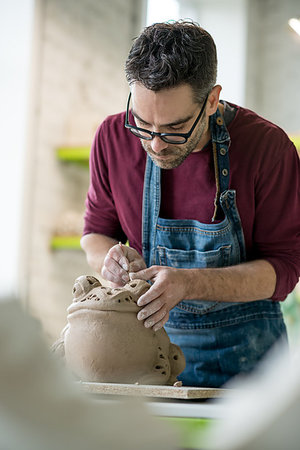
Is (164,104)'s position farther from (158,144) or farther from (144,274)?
(144,274)

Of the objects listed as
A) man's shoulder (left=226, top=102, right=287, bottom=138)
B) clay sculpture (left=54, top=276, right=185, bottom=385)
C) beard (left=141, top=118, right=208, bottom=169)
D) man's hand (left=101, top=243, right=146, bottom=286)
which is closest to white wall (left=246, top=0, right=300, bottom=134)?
man's shoulder (left=226, top=102, right=287, bottom=138)

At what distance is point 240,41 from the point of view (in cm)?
520

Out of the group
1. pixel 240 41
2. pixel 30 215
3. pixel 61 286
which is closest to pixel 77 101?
pixel 30 215

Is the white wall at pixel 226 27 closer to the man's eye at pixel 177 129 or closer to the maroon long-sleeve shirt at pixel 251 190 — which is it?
the maroon long-sleeve shirt at pixel 251 190

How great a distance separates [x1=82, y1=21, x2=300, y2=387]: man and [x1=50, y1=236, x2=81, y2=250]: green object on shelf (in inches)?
70.0

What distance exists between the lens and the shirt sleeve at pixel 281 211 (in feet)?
6.68

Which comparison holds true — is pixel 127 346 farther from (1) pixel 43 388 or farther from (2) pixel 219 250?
(1) pixel 43 388

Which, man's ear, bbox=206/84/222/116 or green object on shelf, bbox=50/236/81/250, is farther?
green object on shelf, bbox=50/236/81/250

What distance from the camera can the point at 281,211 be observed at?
80.9 inches

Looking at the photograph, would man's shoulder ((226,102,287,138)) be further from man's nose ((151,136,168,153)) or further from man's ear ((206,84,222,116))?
man's nose ((151,136,168,153))

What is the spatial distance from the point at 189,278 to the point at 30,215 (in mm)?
2189

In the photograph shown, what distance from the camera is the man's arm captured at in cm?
165

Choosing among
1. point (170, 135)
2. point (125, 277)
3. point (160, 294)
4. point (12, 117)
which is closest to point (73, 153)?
point (12, 117)

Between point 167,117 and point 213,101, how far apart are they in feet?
0.77
